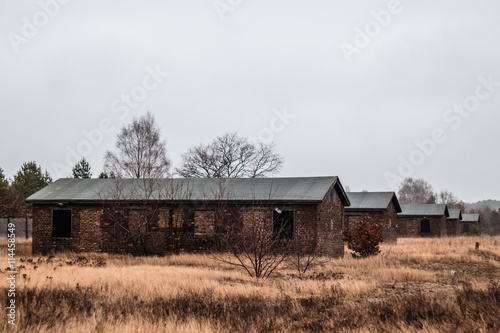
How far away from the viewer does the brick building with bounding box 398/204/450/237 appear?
167ft

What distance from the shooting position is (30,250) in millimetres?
27219

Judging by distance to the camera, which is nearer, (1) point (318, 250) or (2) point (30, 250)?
(1) point (318, 250)

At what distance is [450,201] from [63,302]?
10613 cm

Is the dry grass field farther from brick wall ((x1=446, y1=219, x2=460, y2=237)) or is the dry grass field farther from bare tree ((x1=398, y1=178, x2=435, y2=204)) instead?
bare tree ((x1=398, y1=178, x2=435, y2=204))

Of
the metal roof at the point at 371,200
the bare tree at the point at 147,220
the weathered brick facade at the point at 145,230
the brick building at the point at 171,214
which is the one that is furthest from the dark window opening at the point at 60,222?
the metal roof at the point at 371,200

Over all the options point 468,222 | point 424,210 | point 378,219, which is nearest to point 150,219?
point 378,219

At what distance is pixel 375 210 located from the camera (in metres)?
38.2

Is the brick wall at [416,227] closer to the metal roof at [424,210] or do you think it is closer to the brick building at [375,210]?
the metal roof at [424,210]

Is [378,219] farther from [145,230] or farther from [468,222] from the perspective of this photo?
[468,222]

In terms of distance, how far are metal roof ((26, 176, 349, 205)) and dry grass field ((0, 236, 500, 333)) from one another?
6.68m

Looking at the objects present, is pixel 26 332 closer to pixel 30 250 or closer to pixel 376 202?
pixel 30 250

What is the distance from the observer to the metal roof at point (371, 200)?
38.3 meters

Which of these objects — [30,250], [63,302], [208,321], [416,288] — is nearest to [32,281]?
[63,302]

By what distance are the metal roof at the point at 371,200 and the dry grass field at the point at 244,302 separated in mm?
20619
